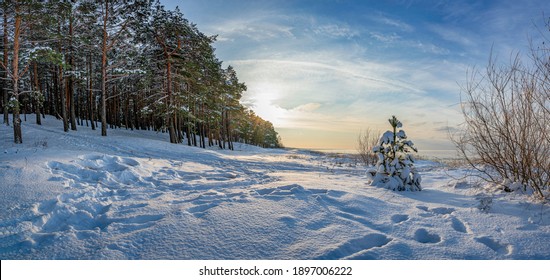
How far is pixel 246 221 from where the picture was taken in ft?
10.2

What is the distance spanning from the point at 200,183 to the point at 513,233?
17.5ft

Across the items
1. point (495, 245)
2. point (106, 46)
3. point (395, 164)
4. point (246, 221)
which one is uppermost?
point (106, 46)

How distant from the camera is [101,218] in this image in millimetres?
3316

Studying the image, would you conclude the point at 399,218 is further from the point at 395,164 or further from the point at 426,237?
the point at 395,164

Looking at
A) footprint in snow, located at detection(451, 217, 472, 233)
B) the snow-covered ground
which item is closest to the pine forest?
the snow-covered ground

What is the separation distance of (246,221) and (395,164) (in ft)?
12.7

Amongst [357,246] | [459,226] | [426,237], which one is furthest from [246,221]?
[459,226]

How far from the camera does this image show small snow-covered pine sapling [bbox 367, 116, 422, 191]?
5.27 meters

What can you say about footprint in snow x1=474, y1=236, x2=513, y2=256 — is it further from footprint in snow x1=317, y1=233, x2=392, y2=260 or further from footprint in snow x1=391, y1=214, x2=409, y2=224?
footprint in snow x1=317, y1=233, x2=392, y2=260

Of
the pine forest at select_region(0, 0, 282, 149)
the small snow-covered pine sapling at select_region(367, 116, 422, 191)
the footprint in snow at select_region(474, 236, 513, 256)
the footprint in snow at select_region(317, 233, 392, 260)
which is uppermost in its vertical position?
the pine forest at select_region(0, 0, 282, 149)

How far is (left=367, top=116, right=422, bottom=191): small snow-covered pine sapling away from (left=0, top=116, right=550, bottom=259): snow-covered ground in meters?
0.27

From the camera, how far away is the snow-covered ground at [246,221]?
241 centimetres
